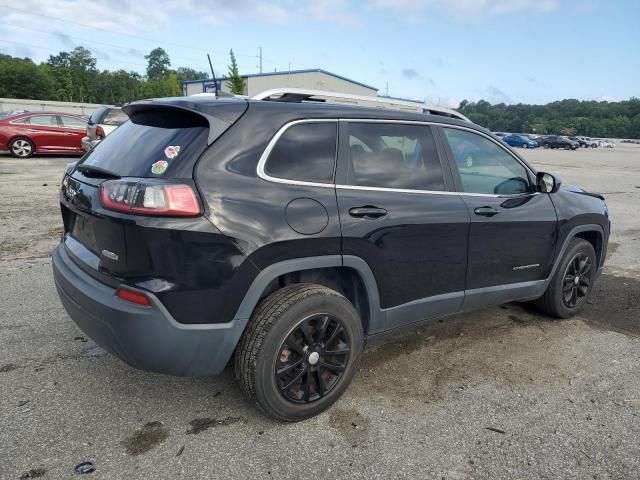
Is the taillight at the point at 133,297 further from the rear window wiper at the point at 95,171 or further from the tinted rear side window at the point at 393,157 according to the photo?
the tinted rear side window at the point at 393,157

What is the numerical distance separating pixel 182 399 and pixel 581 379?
8.59 feet

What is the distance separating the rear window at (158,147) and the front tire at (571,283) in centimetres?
316

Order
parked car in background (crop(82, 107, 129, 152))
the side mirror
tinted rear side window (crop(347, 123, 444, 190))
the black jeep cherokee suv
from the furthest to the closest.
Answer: parked car in background (crop(82, 107, 129, 152)), the side mirror, tinted rear side window (crop(347, 123, 444, 190)), the black jeep cherokee suv

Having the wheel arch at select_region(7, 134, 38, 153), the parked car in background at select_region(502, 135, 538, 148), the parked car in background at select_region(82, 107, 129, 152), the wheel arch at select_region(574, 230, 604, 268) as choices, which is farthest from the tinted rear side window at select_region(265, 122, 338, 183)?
the parked car in background at select_region(502, 135, 538, 148)

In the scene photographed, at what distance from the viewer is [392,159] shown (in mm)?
3127

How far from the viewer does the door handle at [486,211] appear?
3404 millimetres

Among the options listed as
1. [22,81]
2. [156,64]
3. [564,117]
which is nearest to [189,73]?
[156,64]

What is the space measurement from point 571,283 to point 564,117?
493 ft

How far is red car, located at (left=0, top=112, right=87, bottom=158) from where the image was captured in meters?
15.2

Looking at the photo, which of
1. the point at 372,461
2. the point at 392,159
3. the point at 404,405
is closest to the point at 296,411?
the point at 372,461

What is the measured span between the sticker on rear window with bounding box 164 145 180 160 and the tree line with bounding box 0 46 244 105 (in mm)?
83183

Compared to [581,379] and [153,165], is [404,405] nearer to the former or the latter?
[581,379]

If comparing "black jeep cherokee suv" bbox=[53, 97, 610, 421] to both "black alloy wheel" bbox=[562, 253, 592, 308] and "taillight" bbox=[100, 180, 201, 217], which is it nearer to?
"taillight" bbox=[100, 180, 201, 217]

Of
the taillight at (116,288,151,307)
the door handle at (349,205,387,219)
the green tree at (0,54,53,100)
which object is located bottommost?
the taillight at (116,288,151,307)
